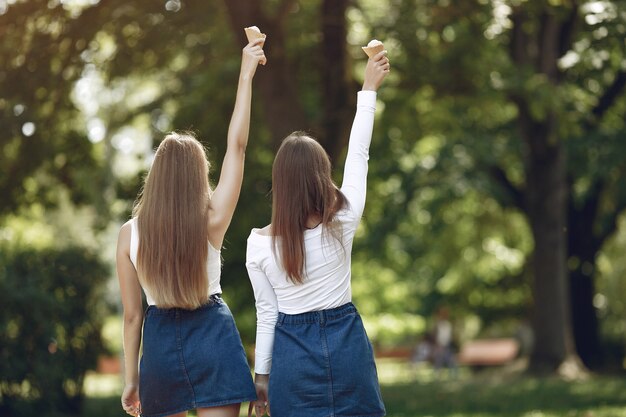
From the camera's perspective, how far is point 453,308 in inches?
1300

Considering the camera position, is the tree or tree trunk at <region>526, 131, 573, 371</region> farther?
tree trunk at <region>526, 131, 573, 371</region>

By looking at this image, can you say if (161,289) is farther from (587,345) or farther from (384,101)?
(587,345)

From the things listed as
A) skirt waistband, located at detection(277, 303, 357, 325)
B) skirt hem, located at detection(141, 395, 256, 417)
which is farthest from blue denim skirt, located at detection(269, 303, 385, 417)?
skirt hem, located at detection(141, 395, 256, 417)

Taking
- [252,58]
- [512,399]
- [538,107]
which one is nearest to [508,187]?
[538,107]

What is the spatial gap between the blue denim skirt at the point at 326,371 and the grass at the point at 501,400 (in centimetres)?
618

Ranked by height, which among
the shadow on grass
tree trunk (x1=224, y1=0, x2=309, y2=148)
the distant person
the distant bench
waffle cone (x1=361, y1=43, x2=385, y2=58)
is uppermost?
tree trunk (x1=224, y1=0, x2=309, y2=148)

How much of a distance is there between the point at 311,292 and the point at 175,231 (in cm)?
66

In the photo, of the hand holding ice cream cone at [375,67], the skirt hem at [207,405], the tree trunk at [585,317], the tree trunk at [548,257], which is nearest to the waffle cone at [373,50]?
the hand holding ice cream cone at [375,67]

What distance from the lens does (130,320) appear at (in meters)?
4.80

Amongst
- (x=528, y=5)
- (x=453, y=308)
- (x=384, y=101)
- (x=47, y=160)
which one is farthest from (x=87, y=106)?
(x=453, y=308)

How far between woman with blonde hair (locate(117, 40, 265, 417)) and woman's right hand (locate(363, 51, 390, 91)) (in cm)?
67

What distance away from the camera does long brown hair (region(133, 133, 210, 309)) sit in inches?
181

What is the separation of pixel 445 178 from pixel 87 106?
711 centimetres

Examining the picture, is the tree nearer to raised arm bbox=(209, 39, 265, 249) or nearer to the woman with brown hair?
raised arm bbox=(209, 39, 265, 249)
